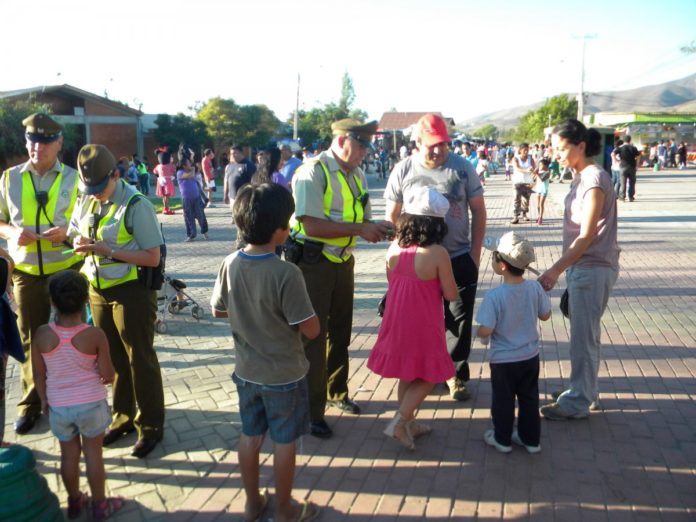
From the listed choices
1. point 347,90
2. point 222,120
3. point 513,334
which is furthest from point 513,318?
point 347,90

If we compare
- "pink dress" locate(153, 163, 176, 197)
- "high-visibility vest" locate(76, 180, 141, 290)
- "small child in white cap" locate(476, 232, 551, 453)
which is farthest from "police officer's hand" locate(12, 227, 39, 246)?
"pink dress" locate(153, 163, 176, 197)

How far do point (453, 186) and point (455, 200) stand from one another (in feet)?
0.33

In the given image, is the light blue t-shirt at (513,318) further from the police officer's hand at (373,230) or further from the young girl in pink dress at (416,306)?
the police officer's hand at (373,230)

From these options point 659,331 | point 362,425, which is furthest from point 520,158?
point 362,425

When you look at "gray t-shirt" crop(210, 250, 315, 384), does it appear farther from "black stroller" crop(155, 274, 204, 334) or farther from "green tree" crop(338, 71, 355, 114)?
"green tree" crop(338, 71, 355, 114)

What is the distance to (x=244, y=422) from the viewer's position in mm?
3047

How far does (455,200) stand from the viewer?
172 inches

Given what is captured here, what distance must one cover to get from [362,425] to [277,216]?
1.98 metres

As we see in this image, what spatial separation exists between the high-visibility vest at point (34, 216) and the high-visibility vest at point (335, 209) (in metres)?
1.64

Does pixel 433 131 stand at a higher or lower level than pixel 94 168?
higher

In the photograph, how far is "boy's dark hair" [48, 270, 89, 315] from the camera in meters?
3.14

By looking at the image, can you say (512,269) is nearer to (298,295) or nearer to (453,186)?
(453,186)

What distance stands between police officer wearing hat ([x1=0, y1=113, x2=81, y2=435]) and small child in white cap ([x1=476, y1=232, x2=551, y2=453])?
9.31 feet

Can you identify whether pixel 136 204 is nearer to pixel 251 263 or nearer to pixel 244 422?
pixel 251 263
